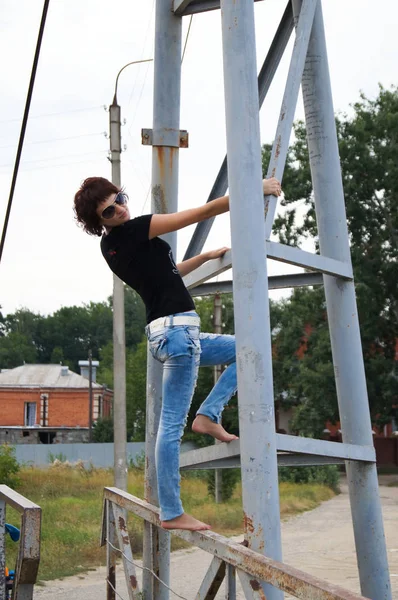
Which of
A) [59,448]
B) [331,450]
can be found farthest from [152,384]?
[59,448]

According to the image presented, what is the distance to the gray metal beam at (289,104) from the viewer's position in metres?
4.44

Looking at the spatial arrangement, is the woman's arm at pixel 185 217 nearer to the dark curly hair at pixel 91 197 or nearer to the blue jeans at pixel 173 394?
the dark curly hair at pixel 91 197

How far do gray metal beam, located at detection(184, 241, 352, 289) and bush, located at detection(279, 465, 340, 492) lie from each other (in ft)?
94.0

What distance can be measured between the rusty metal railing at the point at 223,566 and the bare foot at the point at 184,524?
0.11ft

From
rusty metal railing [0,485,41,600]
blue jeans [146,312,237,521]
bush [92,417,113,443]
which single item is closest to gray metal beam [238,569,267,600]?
blue jeans [146,312,237,521]

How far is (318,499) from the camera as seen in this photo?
90.1 ft

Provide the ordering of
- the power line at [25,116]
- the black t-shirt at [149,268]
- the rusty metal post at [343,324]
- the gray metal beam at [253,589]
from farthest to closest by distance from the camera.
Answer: the power line at [25,116]
the rusty metal post at [343,324]
the black t-shirt at [149,268]
the gray metal beam at [253,589]

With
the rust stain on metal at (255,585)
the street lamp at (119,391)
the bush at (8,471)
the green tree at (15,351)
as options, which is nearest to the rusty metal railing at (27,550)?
the rust stain on metal at (255,585)

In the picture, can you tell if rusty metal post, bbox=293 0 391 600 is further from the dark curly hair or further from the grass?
the grass

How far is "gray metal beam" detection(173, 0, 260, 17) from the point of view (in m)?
5.20

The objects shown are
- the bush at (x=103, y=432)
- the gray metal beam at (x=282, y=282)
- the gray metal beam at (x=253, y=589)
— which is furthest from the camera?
the bush at (x=103, y=432)

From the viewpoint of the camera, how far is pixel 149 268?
418 cm

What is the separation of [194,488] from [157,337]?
82.6 feet

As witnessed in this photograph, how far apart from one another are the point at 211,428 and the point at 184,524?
455 mm
